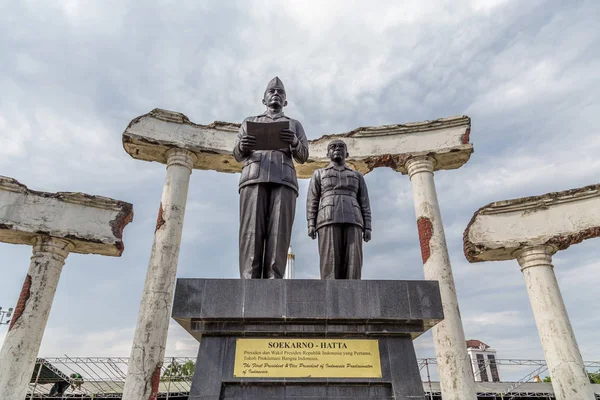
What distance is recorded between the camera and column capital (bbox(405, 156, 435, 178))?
504 inches

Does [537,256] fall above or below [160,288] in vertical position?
above

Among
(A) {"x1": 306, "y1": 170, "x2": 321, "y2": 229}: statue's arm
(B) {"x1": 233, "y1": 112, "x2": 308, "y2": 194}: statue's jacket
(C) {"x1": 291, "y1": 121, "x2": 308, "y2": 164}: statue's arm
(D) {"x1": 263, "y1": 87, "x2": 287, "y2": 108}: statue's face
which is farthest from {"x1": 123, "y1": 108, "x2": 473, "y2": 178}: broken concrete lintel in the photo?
(B) {"x1": 233, "y1": 112, "x2": 308, "y2": 194}: statue's jacket

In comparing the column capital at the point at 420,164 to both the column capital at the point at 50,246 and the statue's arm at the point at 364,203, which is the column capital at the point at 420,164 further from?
the column capital at the point at 50,246

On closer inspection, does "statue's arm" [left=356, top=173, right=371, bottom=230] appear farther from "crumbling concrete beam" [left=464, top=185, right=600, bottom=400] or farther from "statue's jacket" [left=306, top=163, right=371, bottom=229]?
"crumbling concrete beam" [left=464, top=185, right=600, bottom=400]

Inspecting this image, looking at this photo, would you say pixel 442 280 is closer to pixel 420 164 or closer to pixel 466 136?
pixel 420 164

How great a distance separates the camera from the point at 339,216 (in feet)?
18.2

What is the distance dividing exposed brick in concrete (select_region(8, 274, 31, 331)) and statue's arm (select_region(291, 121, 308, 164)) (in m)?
9.74

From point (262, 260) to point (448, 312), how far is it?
7.35 metres

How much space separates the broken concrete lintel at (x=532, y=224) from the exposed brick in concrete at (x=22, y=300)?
41.6 feet

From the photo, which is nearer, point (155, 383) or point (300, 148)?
point (300, 148)

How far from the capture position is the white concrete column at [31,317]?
33.1 ft

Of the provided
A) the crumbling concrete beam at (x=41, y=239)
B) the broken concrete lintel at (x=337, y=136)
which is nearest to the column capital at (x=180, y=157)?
the broken concrete lintel at (x=337, y=136)

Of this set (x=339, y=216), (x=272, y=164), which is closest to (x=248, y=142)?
(x=272, y=164)

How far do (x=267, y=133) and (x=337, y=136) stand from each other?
352 inches
